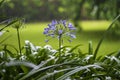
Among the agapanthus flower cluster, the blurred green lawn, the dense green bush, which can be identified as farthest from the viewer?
the blurred green lawn

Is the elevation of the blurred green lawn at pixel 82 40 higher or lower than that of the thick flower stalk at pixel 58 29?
lower

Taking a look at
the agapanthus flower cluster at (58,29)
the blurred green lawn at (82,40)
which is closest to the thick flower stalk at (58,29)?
the agapanthus flower cluster at (58,29)

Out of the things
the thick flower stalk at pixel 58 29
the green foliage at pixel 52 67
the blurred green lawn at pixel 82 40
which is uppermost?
the thick flower stalk at pixel 58 29

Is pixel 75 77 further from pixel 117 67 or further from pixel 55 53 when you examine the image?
pixel 55 53

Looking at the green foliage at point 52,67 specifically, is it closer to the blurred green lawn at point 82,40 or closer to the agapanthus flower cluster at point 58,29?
the agapanthus flower cluster at point 58,29

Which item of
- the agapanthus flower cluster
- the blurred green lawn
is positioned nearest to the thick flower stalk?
the agapanthus flower cluster

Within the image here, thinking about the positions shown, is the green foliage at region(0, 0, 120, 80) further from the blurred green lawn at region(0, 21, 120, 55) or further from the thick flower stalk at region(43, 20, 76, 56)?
the blurred green lawn at region(0, 21, 120, 55)

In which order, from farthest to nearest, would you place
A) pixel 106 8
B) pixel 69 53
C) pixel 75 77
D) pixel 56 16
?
pixel 56 16, pixel 106 8, pixel 69 53, pixel 75 77

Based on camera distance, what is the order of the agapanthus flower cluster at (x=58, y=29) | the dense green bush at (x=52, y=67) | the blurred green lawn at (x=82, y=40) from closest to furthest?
the dense green bush at (x=52, y=67), the agapanthus flower cluster at (x=58, y=29), the blurred green lawn at (x=82, y=40)

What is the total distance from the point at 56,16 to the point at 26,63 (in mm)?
11432

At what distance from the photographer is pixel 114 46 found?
5.84m

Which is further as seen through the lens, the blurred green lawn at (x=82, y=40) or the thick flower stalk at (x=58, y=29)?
the blurred green lawn at (x=82, y=40)

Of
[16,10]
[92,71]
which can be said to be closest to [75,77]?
[92,71]

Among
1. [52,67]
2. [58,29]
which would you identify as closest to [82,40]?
[58,29]
